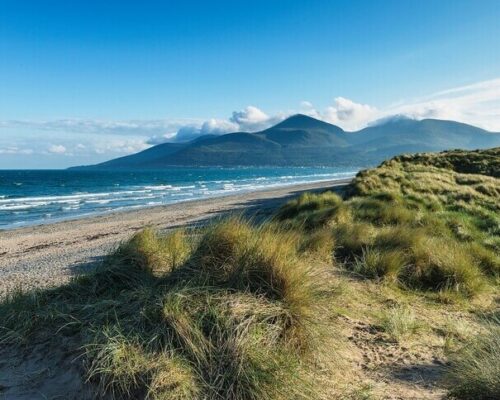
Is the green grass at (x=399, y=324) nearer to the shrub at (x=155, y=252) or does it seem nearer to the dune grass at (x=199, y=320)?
the dune grass at (x=199, y=320)

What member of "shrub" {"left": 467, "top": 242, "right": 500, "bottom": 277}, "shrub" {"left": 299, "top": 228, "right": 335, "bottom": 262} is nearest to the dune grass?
"shrub" {"left": 299, "top": 228, "right": 335, "bottom": 262}

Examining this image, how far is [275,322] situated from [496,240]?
762 cm

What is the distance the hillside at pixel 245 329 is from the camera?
3.31 m

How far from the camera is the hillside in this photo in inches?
130

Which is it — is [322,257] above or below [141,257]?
below

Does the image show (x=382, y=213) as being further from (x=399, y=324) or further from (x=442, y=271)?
(x=399, y=324)

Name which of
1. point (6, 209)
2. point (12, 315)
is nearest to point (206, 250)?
point (12, 315)

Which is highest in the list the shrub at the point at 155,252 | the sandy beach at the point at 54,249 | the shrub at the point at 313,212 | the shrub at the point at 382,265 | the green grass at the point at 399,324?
the shrub at the point at 155,252

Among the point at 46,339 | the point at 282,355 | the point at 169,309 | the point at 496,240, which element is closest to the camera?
the point at 282,355

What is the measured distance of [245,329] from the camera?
3.54 m

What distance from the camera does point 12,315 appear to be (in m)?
4.52

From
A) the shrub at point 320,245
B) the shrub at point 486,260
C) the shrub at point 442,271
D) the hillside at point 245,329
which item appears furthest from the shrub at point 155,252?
the shrub at point 486,260

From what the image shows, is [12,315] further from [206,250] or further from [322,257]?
[322,257]

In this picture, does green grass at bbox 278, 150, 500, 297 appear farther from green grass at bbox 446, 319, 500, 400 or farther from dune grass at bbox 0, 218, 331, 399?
green grass at bbox 446, 319, 500, 400
